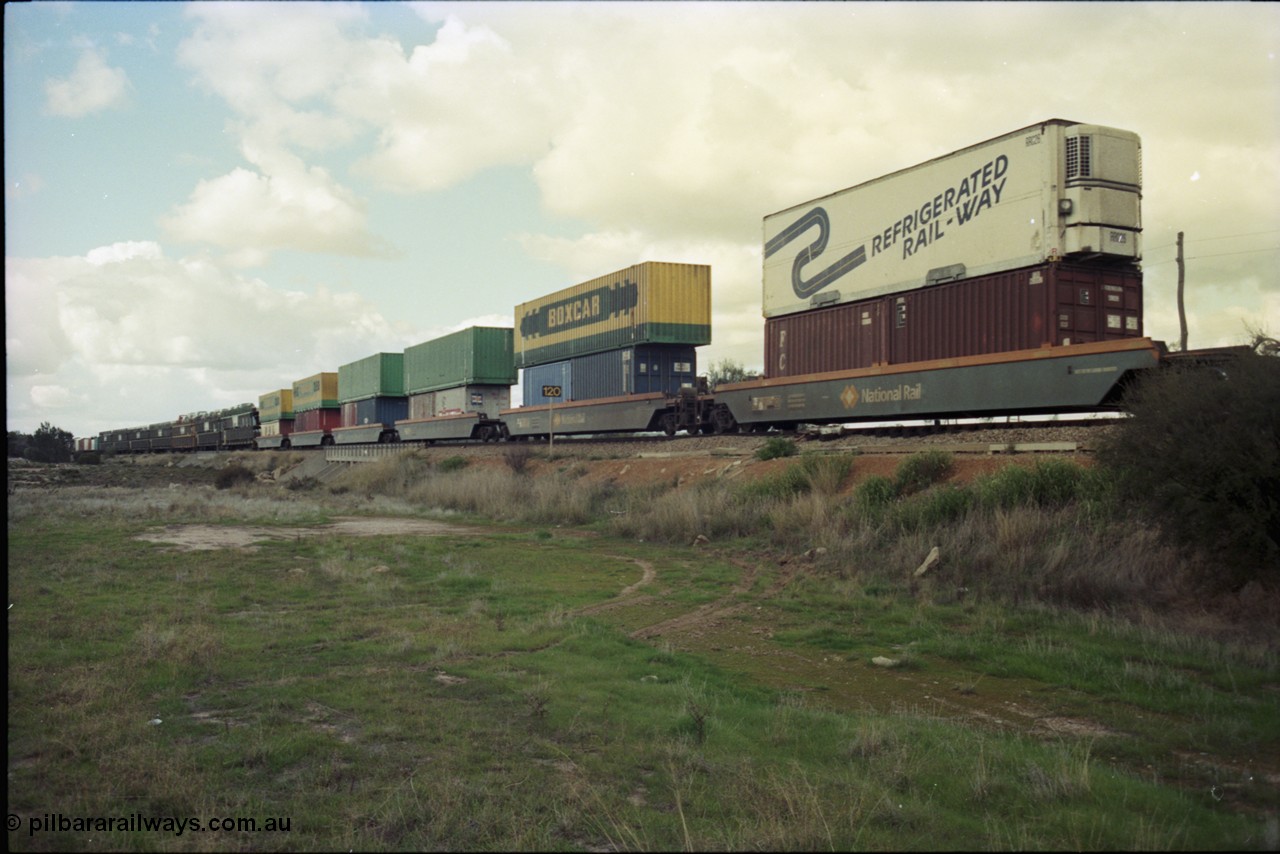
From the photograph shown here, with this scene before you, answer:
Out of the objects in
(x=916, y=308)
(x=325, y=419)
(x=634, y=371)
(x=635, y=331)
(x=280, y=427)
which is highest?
(x=635, y=331)

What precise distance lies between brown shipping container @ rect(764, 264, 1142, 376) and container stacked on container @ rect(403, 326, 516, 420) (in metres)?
21.7

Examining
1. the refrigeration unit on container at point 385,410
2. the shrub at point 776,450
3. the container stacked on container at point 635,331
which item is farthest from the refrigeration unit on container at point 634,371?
the refrigeration unit on container at point 385,410

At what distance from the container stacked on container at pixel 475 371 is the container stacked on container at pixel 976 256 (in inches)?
828

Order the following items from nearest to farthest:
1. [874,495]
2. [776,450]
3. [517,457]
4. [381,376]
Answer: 1. [874,495]
2. [776,450]
3. [517,457]
4. [381,376]

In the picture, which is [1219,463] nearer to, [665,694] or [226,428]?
[665,694]

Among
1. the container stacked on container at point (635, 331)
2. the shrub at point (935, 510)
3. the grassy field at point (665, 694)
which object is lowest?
the grassy field at point (665, 694)

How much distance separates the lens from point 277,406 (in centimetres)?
6944

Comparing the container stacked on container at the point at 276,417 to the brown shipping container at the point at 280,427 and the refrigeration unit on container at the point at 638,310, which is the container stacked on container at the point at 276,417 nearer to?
the brown shipping container at the point at 280,427

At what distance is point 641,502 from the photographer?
20.9m

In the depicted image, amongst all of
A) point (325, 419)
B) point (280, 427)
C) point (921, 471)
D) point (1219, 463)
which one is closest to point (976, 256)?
point (921, 471)

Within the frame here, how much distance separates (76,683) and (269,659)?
5.39 feet

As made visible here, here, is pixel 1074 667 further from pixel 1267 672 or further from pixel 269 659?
pixel 269 659

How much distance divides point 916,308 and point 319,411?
50179 mm

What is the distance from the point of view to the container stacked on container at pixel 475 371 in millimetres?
41500
